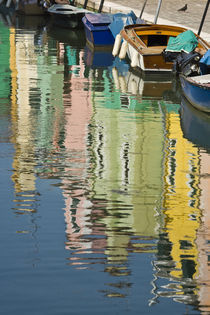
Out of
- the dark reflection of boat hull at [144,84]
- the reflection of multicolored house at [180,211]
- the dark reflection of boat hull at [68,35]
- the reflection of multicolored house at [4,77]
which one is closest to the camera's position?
the reflection of multicolored house at [180,211]

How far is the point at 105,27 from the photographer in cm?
2944

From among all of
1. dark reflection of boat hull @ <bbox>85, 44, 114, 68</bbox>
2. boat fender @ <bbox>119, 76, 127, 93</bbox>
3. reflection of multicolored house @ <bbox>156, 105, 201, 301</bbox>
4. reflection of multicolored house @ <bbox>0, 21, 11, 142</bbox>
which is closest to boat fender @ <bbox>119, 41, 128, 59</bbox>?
dark reflection of boat hull @ <bbox>85, 44, 114, 68</bbox>

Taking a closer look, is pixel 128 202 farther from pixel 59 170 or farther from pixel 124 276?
pixel 124 276

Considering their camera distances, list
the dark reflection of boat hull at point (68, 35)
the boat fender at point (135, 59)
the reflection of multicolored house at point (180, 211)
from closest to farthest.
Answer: the reflection of multicolored house at point (180, 211) < the boat fender at point (135, 59) < the dark reflection of boat hull at point (68, 35)

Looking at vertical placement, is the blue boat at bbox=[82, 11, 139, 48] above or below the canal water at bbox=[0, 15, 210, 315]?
below

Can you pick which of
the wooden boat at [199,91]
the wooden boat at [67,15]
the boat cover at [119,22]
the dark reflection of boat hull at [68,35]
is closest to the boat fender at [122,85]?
the wooden boat at [199,91]

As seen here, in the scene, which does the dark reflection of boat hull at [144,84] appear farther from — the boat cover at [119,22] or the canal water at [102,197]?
the boat cover at [119,22]

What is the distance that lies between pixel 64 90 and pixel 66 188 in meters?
9.02

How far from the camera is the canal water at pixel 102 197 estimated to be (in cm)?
862

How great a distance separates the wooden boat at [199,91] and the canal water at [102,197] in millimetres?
317

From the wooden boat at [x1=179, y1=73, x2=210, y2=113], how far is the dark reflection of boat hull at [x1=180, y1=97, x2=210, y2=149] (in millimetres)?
173

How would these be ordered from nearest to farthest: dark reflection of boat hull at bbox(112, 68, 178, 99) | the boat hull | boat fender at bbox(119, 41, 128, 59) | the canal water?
1. the canal water
2. dark reflection of boat hull at bbox(112, 68, 178, 99)
3. boat fender at bbox(119, 41, 128, 59)
4. the boat hull

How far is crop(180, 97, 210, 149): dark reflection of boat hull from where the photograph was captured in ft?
52.9

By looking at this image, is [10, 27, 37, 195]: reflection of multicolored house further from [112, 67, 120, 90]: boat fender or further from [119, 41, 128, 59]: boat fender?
[119, 41, 128, 59]: boat fender
